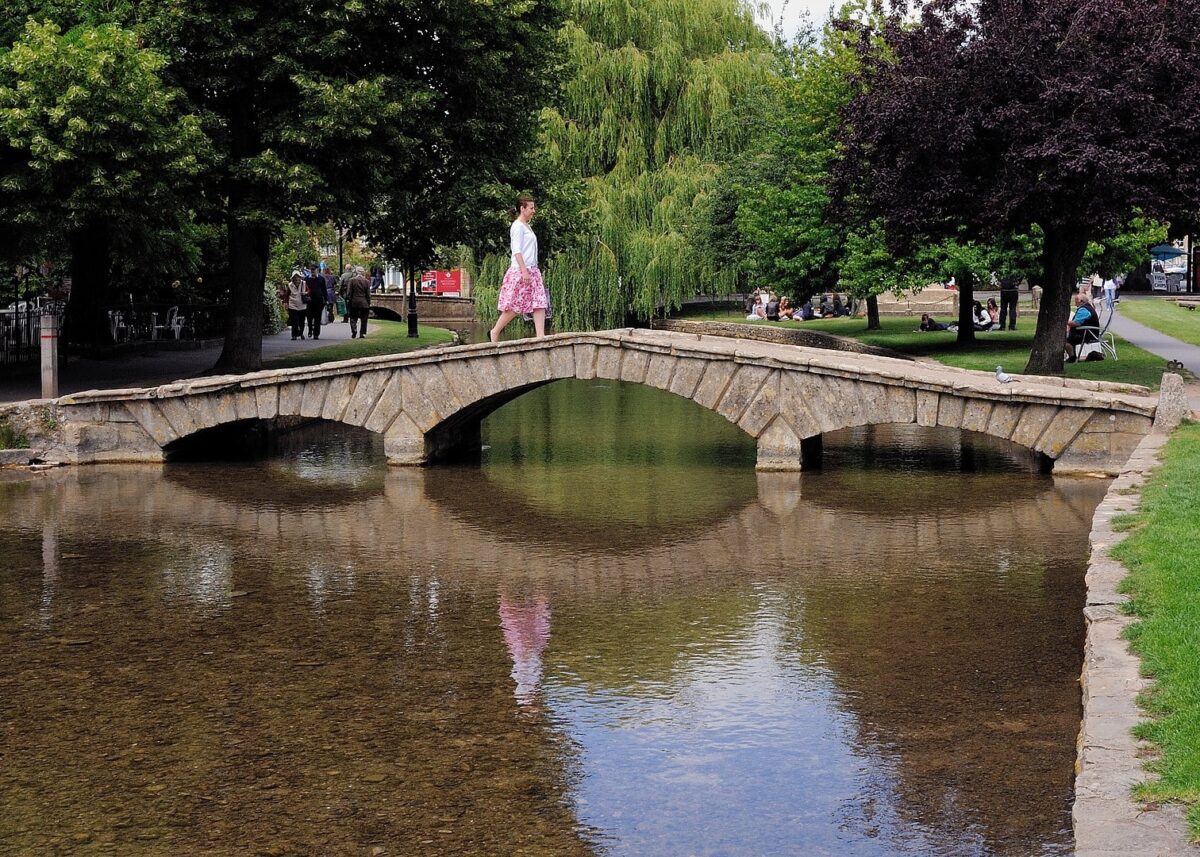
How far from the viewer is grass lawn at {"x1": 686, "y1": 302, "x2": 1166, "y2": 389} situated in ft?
81.4

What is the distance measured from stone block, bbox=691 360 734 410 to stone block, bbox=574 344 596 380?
4.10 ft

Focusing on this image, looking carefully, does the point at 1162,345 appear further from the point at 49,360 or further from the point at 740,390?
the point at 49,360

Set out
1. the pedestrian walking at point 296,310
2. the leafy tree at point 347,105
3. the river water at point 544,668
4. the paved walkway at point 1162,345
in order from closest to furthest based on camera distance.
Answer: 1. the river water at point 544,668
2. the paved walkway at point 1162,345
3. the leafy tree at point 347,105
4. the pedestrian walking at point 296,310

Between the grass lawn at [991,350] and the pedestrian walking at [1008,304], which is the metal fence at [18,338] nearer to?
the grass lawn at [991,350]

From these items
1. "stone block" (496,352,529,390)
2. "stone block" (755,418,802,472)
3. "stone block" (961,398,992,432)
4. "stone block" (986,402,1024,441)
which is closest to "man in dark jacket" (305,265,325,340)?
"stone block" (496,352,529,390)

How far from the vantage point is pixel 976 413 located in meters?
16.8

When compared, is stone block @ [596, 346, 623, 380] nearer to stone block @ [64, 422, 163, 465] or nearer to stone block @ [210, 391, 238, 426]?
stone block @ [210, 391, 238, 426]

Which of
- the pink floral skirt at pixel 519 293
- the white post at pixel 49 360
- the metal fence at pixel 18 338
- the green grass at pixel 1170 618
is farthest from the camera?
the metal fence at pixel 18 338

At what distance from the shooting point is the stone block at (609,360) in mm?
18375

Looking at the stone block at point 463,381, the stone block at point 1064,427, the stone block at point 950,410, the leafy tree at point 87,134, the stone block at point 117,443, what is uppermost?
the leafy tree at point 87,134

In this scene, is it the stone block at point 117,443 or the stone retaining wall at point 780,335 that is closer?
the stone block at point 117,443

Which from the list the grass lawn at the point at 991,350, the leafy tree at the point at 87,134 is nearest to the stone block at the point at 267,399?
the leafy tree at the point at 87,134

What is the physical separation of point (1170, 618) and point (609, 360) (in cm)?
1039

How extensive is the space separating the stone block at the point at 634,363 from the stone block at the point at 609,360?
6 centimetres
